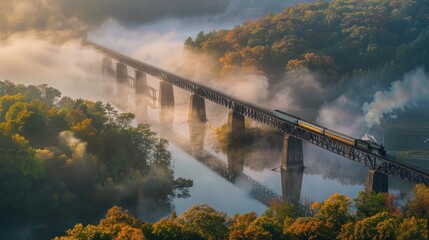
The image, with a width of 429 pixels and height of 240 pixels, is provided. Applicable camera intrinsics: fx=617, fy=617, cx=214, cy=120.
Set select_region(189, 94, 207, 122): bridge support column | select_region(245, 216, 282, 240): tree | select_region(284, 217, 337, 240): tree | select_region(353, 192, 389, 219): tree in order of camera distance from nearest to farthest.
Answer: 1. select_region(245, 216, 282, 240): tree
2. select_region(284, 217, 337, 240): tree
3. select_region(353, 192, 389, 219): tree
4. select_region(189, 94, 207, 122): bridge support column

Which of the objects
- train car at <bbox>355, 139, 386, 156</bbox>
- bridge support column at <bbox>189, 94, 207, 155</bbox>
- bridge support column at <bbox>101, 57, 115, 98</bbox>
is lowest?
train car at <bbox>355, 139, 386, 156</bbox>

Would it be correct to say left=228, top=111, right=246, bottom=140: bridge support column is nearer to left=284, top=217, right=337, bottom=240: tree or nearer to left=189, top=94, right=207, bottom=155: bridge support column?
left=189, top=94, right=207, bottom=155: bridge support column

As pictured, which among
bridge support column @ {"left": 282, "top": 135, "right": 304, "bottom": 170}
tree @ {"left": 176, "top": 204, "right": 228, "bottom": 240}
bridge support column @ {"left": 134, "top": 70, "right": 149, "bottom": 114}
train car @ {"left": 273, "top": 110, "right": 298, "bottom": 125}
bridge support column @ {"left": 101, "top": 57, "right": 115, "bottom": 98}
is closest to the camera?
tree @ {"left": 176, "top": 204, "right": 228, "bottom": 240}

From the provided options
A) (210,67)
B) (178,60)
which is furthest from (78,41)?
(210,67)

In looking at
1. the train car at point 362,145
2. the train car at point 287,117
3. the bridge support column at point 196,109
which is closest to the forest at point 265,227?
the train car at point 362,145

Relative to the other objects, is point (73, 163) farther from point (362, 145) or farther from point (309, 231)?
point (362, 145)

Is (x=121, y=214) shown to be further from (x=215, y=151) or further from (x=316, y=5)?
(x=316, y=5)

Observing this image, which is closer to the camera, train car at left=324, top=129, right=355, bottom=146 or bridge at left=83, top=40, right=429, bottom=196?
bridge at left=83, top=40, right=429, bottom=196

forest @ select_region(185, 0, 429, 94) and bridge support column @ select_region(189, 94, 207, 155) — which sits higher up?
forest @ select_region(185, 0, 429, 94)

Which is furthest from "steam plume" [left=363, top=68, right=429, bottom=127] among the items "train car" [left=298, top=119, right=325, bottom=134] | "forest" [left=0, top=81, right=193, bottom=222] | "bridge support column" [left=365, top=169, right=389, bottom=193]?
"forest" [left=0, top=81, right=193, bottom=222]
